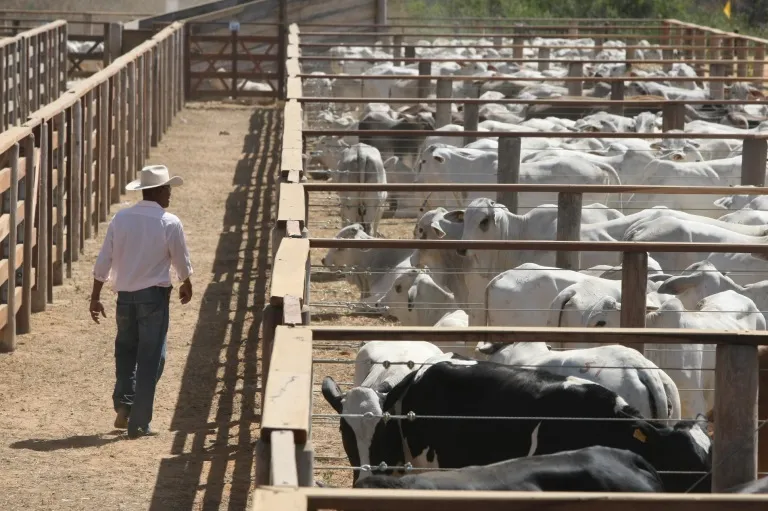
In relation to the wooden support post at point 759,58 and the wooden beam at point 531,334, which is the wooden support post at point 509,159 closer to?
the wooden beam at point 531,334

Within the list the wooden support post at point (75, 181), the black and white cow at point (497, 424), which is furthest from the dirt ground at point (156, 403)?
the black and white cow at point (497, 424)

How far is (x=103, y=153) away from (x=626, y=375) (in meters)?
10.5

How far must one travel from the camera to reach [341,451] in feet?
24.4

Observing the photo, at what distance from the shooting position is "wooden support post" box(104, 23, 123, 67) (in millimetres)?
30266

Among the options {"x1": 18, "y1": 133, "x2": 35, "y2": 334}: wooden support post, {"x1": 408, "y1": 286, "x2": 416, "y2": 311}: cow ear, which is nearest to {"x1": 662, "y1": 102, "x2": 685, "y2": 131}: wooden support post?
{"x1": 408, "y1": 286, "x2": 416, "y2": 311}: cow ear

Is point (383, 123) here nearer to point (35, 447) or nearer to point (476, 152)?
point (476, 152)

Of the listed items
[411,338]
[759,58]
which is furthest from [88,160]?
[759,58]

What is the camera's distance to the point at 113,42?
30.4 m

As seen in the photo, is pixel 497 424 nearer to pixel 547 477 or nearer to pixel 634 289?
pixel 547 477

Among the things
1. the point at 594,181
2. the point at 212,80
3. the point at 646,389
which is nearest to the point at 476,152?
the point at 594,181

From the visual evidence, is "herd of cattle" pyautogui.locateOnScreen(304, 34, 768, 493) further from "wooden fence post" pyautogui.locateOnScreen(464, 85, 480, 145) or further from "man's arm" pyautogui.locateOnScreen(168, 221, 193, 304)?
"man's arm" pyautogui.locateOnScreen(168, 221, 193, 304)

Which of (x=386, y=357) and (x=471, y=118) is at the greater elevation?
(x=471, y=118)

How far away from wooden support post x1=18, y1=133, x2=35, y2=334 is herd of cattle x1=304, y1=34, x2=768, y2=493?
2.59m

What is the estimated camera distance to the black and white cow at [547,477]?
4117 mm
